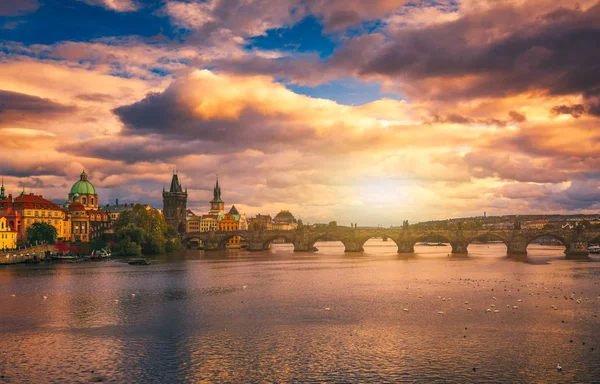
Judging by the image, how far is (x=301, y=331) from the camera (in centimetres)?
3956

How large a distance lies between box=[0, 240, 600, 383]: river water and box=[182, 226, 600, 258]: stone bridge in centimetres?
6506

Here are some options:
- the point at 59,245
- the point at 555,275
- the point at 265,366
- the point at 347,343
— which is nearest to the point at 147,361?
the point at 265,366

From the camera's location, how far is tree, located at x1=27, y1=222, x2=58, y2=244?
418 feet

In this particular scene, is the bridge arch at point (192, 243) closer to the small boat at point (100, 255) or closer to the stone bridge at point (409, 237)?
the stone bridge at point (409, 237)

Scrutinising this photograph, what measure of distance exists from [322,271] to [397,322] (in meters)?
46.8

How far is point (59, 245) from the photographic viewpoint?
127000mm

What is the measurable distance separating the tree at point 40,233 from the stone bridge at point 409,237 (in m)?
49.9

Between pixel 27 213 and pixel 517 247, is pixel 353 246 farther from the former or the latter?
pixel 27 213

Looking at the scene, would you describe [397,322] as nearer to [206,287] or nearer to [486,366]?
[486,366]

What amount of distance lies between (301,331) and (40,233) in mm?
107580

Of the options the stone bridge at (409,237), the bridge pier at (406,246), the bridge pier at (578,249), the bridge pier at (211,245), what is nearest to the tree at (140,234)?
the bridge pier at (211,245)

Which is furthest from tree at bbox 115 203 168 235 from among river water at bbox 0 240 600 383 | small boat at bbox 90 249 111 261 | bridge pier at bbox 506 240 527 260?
bridge pier at bbox 506 240 527 260

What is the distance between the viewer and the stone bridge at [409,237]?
130750mm

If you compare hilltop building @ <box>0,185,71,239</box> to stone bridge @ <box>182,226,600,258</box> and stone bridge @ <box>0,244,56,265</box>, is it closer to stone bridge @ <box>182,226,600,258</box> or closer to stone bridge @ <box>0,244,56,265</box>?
stone bridge @ <box>0,244,56,265</box>
